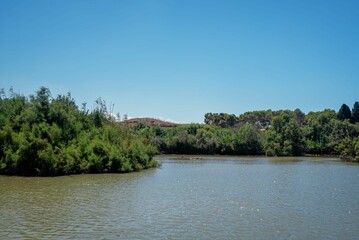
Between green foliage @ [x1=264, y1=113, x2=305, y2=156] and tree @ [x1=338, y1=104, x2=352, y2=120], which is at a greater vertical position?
tree @ [x1=338, y1=104, x2=352, y2=120]

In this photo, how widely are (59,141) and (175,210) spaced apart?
77.7 feet

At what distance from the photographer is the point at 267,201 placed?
24062 mm

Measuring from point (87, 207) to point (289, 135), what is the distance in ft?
278

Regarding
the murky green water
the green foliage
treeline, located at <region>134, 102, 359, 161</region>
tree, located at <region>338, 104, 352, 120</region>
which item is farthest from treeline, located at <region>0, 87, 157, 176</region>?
tree, located at <region>338, 104, 352, 120</region>

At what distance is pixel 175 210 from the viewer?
2055 cm

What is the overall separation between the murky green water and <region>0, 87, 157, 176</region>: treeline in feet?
14.7

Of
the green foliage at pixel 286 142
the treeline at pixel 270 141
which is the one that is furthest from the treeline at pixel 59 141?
the green foliage at pixel 286 142

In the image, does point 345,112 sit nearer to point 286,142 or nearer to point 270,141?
point 286,142

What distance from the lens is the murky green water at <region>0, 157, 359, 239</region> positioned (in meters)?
15.7

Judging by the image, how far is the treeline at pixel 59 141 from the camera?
37.2 metres

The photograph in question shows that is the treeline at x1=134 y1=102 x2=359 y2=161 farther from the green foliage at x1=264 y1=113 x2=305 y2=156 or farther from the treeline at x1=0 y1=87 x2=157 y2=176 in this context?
the treeline at x1=0 y1=87 x2=157 y2=176

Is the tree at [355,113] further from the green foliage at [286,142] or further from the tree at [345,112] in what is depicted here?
the green foliage at [286,142]

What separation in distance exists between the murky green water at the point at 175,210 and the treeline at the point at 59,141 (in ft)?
14.7

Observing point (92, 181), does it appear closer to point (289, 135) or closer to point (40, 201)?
point (40, 201)
